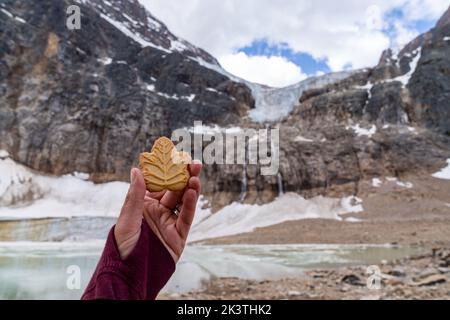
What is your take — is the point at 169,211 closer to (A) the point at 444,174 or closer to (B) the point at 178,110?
(A) the point at 444,174

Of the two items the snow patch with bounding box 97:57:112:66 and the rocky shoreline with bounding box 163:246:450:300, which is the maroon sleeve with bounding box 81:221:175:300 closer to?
the rocky shoreline with bounding box 163:246:450:300

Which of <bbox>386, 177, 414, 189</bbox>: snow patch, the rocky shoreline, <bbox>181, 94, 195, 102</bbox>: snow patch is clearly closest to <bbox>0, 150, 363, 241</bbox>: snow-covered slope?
<bbox>386, 177, 414, 189</bbox>: snow patch

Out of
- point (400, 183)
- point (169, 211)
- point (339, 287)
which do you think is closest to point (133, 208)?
point (169, 211)
